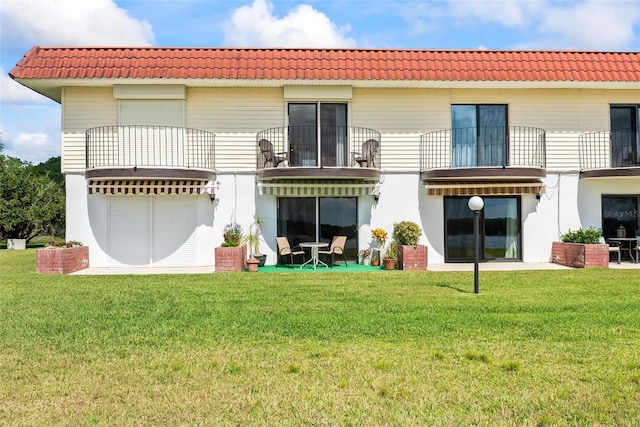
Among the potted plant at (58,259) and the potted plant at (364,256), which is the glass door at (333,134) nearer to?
the potted plant at (364,256)

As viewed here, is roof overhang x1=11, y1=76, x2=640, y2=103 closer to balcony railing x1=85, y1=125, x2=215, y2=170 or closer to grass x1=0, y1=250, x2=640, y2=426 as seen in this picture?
balcony railing x1=85, y1=125, x2=215, y2=170

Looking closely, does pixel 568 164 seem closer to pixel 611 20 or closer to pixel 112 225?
pixel 611 20

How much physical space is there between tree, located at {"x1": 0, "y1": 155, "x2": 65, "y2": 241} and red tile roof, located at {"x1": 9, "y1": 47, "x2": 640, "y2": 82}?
1404 cm

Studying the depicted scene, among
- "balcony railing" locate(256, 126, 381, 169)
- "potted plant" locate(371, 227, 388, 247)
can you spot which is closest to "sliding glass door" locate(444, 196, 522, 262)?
"potted plant" locate(371, 227, 388, 247)

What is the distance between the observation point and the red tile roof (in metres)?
15.7

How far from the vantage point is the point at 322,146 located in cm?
1678

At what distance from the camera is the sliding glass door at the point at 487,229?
56.2 ft

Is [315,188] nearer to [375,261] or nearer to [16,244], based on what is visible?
[375,261]

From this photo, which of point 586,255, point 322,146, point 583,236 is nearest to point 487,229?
point 583,236

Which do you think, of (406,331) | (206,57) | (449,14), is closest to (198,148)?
(206,57)

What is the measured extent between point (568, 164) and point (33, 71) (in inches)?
694

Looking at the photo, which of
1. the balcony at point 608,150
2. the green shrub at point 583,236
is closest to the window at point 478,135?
the balcony at point 608,150

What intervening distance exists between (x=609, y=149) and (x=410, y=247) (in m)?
8.09

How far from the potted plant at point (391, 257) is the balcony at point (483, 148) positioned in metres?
2.62
